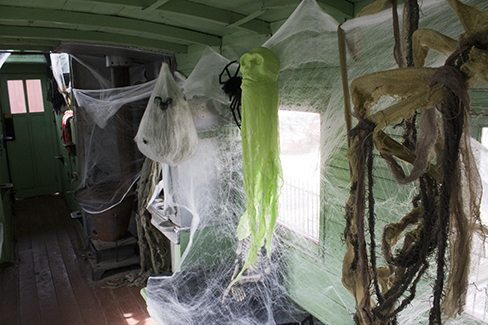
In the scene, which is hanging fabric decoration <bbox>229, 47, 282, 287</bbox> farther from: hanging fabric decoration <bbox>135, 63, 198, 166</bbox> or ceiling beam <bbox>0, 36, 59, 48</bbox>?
ceiling beam <bbox>0, 36, 59, 48</bbox>

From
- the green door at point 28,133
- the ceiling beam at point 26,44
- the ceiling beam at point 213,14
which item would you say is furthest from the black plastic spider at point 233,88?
the green door at point 28,133

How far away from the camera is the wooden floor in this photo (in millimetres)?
3754

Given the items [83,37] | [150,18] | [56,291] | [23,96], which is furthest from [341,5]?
[23,96]

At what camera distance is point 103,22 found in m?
2.73

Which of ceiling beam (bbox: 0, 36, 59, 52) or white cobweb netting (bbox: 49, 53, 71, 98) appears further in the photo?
white cobweb netting (bbox: 49, 53, 71, 98)

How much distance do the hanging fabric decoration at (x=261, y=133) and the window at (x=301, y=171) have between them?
0.79 ft

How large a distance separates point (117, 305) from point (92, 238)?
1.10m

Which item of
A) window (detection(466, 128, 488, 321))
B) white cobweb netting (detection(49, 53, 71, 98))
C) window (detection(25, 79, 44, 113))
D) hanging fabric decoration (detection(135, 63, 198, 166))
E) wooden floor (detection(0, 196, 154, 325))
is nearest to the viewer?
window (detection(466, 128, 488, 321))

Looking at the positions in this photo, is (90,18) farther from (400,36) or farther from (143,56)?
(400,36)

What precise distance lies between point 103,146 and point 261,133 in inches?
131

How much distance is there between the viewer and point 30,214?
677 centimetres

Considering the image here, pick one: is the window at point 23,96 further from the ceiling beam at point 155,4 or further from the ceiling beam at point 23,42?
the ceiling beam at point 155,4

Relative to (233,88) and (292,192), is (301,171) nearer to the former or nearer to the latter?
(292,192)

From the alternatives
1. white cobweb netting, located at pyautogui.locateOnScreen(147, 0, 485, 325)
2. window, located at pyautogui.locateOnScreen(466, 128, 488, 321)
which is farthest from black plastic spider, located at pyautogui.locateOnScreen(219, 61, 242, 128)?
window, located at pyautogui.locateOnScreen(466, 128, 488, 321)
